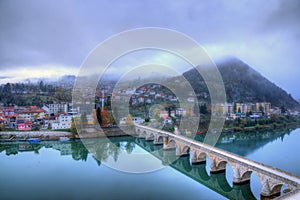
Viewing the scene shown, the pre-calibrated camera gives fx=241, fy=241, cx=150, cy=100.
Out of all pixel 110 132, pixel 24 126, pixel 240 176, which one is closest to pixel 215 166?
pixel 240 176

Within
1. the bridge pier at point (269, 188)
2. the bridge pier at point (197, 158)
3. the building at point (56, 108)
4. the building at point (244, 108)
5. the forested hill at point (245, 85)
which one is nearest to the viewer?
the bridge pier at point (269, 188)

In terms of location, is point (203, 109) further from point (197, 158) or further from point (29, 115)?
point (29, 115)

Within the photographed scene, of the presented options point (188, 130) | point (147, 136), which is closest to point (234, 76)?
point (188, 130)

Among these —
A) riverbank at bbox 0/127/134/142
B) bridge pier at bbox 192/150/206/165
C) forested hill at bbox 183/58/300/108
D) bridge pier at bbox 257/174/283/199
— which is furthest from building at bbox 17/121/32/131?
forested hill at bbox 183/58/300/108

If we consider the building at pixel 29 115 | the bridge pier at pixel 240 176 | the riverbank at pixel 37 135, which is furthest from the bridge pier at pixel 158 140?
the building at pixel 29 115

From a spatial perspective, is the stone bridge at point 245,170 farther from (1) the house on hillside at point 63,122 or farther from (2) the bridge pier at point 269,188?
(1) the house on hillside at point 63,122

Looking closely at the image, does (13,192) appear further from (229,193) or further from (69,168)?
(229,193)
